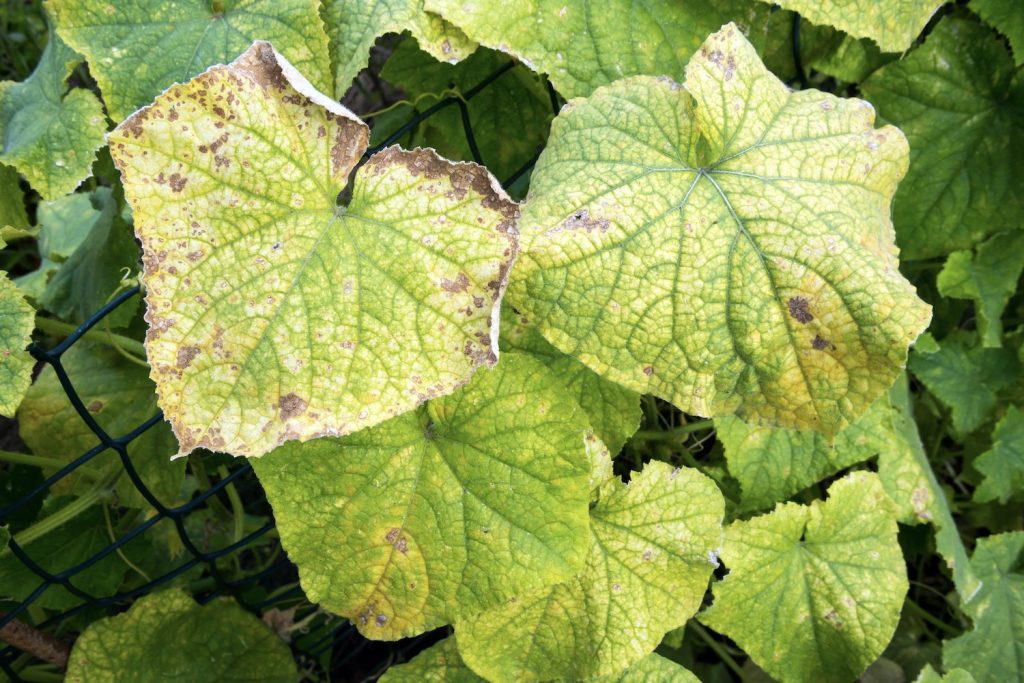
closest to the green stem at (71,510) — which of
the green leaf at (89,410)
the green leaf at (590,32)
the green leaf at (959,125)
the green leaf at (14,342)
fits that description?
the green leaf at (89,410)

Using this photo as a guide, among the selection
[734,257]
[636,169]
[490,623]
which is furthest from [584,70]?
[490,623]

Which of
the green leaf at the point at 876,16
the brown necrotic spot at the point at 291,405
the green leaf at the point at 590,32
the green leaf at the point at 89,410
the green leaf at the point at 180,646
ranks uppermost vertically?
the green leaf at the point at 876,16

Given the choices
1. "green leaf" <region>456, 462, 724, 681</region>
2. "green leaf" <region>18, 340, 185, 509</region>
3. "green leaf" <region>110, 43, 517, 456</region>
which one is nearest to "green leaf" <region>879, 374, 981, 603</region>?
→ "green leaf" <region>456, 462, 724, 681</region>

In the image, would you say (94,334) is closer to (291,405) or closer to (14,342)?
(14,342)

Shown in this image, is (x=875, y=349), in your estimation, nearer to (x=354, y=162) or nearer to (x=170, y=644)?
(x=354, y=162)

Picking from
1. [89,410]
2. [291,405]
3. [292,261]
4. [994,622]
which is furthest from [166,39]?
[994,622]

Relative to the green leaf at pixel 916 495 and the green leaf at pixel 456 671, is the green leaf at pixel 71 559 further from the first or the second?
the green leaf at pixel 916 495
